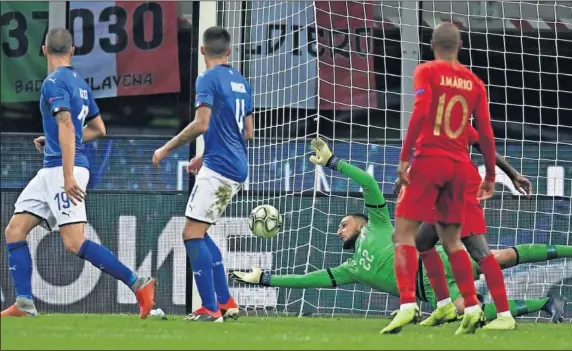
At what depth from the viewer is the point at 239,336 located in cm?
859

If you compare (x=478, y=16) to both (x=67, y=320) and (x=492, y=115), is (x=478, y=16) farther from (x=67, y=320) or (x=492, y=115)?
(x=67, y=320)

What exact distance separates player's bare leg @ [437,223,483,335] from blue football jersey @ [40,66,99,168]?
8.45 feet

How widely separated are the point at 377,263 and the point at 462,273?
2.12 metres

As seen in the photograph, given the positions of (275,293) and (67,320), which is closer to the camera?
(67,320)

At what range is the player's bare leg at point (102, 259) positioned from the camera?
9969mm

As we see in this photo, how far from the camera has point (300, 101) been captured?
1339cm

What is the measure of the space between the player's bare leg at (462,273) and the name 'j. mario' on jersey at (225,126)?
1713mm

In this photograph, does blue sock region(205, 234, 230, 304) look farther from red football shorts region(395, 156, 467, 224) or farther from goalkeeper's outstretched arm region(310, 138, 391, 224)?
red football shorts region(395, 156, 467, 224)

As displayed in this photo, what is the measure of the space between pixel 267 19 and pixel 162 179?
5.96ft

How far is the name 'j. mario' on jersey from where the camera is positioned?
10.2m

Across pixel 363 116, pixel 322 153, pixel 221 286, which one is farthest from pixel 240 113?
pixel 363 116

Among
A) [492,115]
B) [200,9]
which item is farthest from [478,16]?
[200,9]

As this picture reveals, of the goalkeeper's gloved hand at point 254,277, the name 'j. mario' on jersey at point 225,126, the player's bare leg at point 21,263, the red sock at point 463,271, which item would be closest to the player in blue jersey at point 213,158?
the name 'j. mario' on jersey at point 225,126

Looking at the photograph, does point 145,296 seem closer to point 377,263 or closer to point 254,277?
point 254,277
